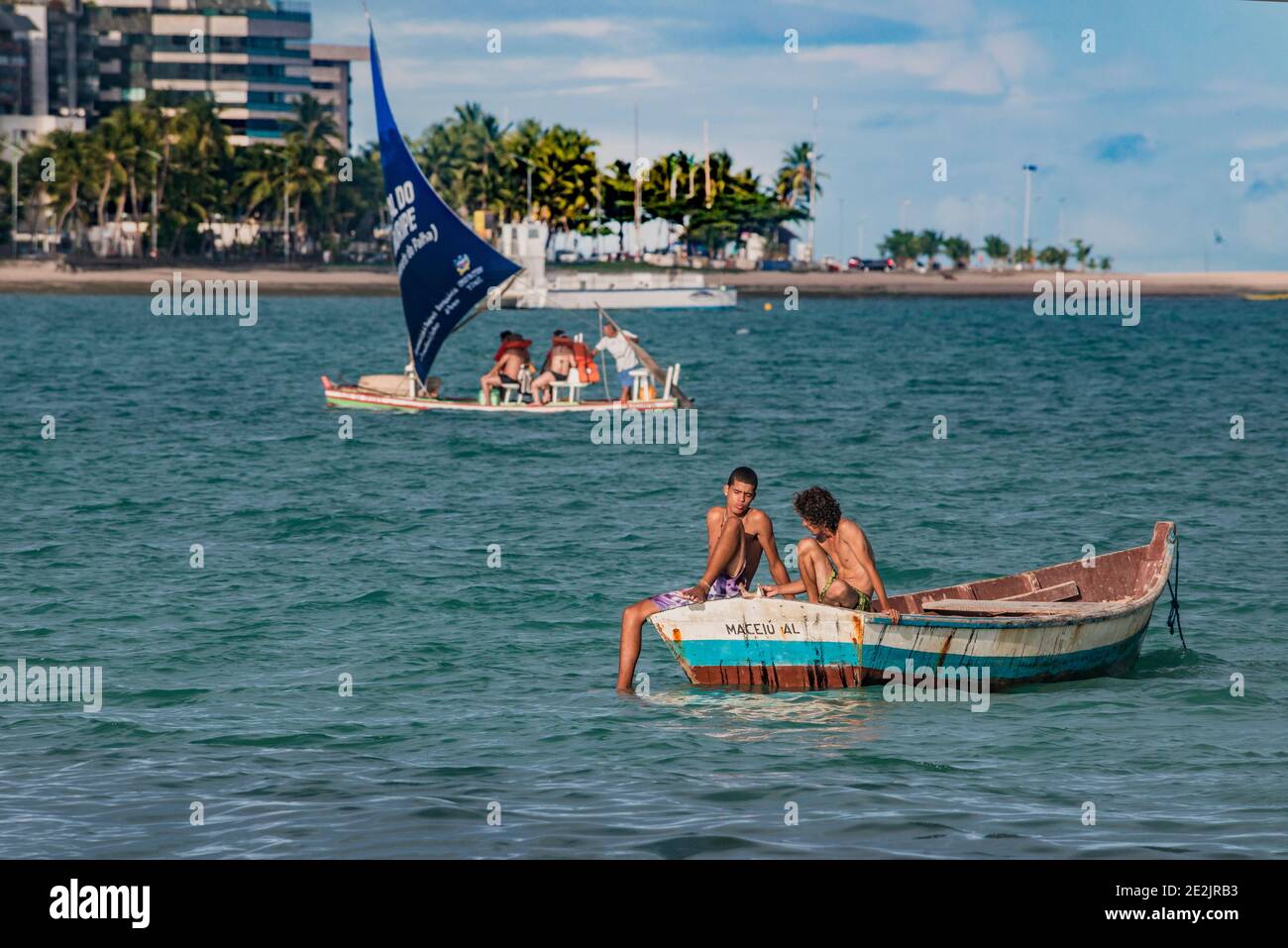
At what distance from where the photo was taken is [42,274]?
160 m

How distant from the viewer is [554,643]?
19.6m

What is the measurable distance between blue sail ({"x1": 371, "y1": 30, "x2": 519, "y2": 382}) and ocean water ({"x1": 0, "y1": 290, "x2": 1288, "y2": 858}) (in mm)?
3455

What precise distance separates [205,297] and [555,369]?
417 feet

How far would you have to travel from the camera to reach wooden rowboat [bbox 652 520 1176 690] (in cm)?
1566

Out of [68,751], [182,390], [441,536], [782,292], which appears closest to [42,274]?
[782,292]

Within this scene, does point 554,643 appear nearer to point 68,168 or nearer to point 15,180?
point 68,168

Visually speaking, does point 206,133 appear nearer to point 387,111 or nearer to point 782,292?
point 782,292

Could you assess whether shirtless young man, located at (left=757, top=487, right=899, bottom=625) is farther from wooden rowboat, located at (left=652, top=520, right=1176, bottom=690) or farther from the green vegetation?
the green vegetation

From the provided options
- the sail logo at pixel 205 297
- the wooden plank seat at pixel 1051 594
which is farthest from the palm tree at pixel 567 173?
the wooden plank seat at pixel 1051 594

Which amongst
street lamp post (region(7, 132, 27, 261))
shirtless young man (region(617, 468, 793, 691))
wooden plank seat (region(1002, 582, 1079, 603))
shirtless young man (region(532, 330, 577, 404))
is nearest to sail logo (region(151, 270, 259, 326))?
street lamp post (region(7, 132, 27, 261))

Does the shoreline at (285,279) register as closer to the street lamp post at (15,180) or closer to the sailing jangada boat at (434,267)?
the street lamp post at (15,180)

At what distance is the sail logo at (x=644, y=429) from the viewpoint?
43.6 meters

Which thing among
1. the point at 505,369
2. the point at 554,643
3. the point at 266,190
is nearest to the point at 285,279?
the point at 266,190

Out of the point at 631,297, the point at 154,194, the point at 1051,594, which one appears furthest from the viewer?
the point at 154,194
